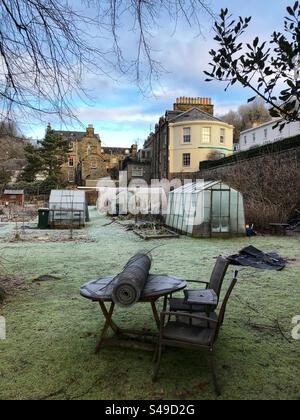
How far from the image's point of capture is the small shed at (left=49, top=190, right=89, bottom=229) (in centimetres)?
2183

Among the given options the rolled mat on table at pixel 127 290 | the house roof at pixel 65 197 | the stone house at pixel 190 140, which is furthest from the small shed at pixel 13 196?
the rolled mat on table at pixel 127 290

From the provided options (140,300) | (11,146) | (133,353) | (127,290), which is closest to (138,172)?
(11,146)

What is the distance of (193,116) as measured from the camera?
39000 mm

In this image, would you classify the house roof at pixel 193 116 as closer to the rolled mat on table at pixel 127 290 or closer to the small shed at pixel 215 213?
the small shed at pixel 215 213

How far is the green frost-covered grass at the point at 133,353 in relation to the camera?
3.53 meters

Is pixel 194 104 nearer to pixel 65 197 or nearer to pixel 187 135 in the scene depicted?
pixel 187 135

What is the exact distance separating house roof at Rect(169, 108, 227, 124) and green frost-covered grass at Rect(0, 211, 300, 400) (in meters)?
32.3

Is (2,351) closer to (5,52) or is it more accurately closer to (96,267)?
(5,52)

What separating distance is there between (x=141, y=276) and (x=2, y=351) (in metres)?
2.07

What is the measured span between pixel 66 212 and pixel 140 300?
19.0m

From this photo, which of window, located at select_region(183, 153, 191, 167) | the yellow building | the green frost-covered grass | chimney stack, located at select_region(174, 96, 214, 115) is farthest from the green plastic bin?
chimney stack, located at select_region(174, 96, 214, 115)

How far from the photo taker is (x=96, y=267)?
957 cm

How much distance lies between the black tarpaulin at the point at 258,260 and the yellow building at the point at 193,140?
1100 inches

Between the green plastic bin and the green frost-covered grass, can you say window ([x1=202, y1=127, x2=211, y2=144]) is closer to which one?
the green plastic bin
